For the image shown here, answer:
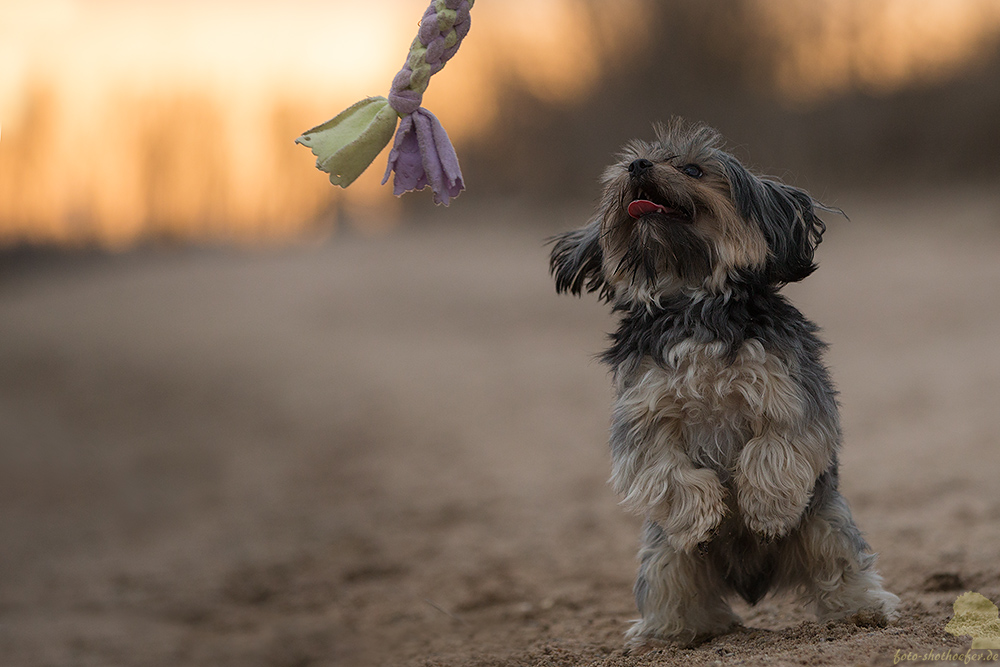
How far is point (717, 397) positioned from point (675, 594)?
0.80 meters

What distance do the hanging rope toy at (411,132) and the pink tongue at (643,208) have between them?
1.95 feet

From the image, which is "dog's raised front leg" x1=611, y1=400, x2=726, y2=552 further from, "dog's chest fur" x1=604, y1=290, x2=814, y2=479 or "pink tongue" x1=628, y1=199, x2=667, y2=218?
"pink tongue" x1=628, y1=199, x2=667, y2=218

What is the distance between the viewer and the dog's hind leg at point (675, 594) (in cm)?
346

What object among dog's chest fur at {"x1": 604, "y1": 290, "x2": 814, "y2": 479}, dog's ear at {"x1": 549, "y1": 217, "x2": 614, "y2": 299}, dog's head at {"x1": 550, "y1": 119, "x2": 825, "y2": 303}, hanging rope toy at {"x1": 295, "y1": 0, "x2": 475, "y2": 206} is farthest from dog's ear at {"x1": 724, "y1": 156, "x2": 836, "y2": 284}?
hanging rope toy at {"x1": 295, "y1": 0, "x2": 475, "y2": 206}

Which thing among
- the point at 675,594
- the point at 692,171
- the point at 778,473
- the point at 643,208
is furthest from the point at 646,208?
the point at 675,594

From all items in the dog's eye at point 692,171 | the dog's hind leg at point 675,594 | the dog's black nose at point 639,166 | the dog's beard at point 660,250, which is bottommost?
the dog's hind leg at point 675,594

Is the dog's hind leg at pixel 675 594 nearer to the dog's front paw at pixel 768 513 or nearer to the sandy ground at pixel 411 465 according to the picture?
the sandy ground at pixel 411 465

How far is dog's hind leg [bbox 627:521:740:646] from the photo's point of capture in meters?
3.46

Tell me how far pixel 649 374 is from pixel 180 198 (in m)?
29.2

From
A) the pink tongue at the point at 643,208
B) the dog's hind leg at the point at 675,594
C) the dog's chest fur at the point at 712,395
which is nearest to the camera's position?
the dog's chest fur at the point at 712,395

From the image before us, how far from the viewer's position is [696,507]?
3172 millimetres

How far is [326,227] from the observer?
95.8ft

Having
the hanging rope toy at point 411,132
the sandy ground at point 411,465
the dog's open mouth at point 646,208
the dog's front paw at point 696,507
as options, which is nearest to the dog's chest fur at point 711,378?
the dog's front paw at point 696,507

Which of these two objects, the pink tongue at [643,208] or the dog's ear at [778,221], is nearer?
the pink tongue at [643,208]
